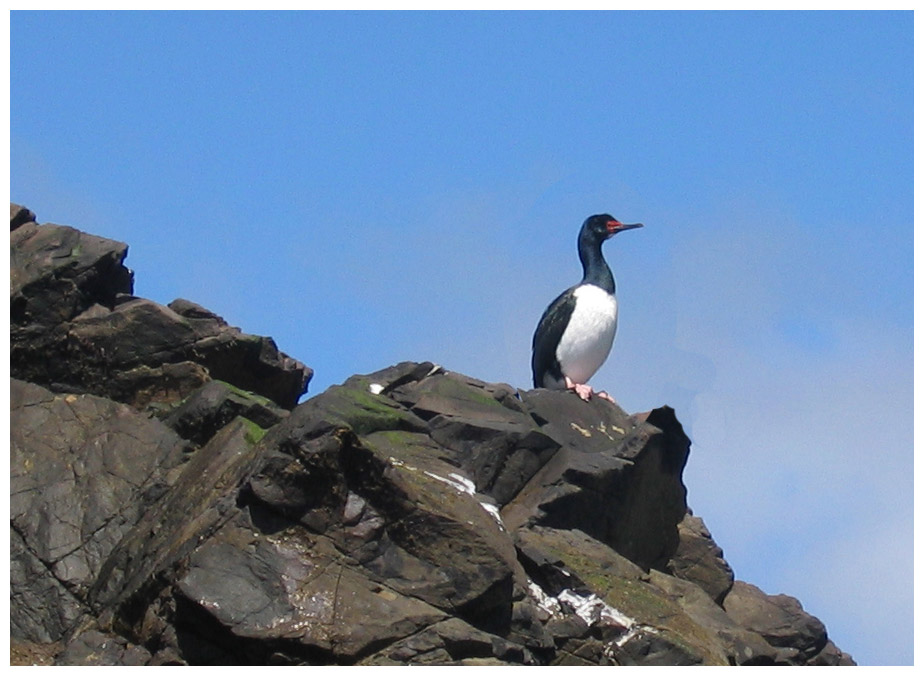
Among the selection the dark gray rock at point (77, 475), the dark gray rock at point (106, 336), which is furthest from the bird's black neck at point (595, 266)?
the dark gray rock at point (77, 475)

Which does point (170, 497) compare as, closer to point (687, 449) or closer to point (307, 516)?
point (307, 516)

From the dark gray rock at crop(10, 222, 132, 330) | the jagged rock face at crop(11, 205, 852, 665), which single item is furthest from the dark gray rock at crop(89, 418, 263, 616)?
the dark gray rock at crop(10, 222, 132, 330)

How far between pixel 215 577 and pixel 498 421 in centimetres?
547

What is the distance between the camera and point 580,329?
22250 millimetres

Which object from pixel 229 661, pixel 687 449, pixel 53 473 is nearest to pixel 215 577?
pixel 229 661

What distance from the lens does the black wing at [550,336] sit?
22.3m

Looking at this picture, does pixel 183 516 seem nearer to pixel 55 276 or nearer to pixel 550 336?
pixel 55 276

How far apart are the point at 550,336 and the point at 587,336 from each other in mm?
470

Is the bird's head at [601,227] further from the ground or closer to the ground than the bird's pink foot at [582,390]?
further from the ground

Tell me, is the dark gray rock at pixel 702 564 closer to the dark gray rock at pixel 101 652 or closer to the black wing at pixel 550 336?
the black wing at pixel 550 336

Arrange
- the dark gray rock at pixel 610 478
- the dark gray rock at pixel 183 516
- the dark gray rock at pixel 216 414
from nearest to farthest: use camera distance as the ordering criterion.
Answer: the dark gray rock at pixel 183 516, the dark gray rock at pixel 216 414, the dark gray rock at pixel 610 478

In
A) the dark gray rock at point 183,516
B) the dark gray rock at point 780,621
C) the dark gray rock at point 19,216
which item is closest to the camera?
the dark gray rock at point 183,516

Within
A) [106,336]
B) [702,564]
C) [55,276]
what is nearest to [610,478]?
[702,564]

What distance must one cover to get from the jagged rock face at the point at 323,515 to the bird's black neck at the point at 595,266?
10.4 ft
